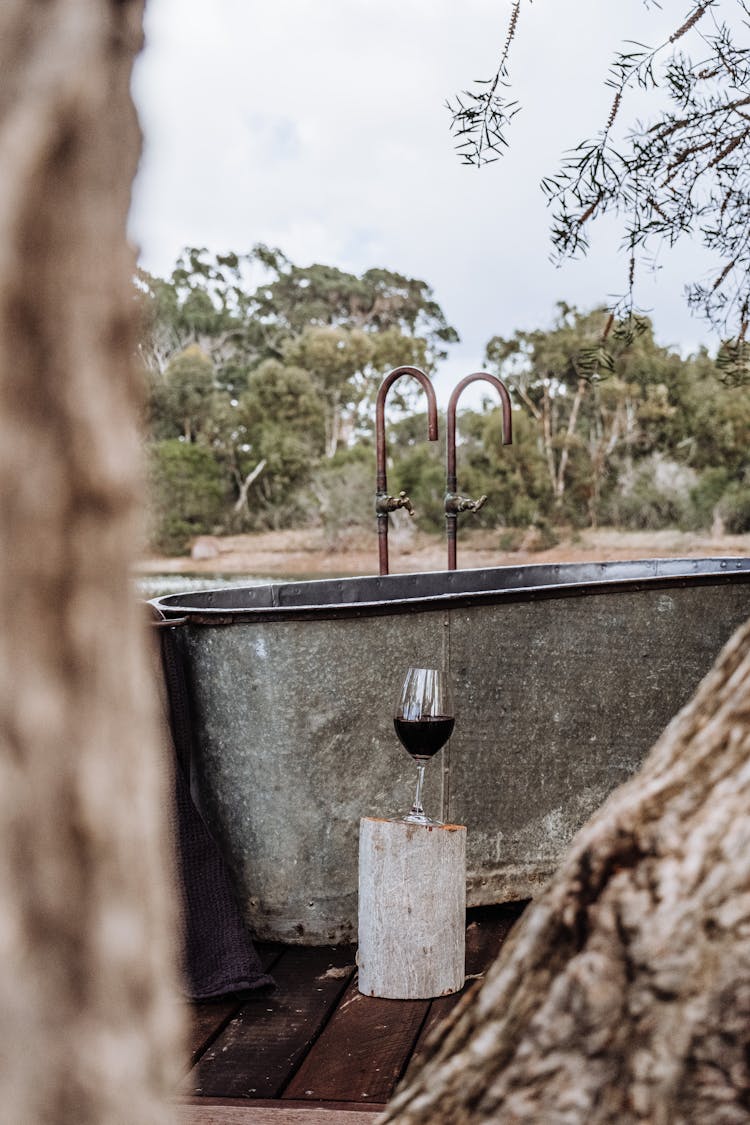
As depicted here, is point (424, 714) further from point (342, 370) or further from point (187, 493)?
point (342, 370)

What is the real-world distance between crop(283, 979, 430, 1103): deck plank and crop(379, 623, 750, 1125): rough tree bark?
1.01 m

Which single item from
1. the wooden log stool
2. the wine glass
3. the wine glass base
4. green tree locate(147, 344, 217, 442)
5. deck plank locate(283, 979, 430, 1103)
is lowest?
deck plank locate(283, 979, 430, 1103)

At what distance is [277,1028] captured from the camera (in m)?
1.85

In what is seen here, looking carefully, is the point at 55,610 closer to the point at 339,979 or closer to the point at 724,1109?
the point at 724,1109

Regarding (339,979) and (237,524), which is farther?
(237,524)

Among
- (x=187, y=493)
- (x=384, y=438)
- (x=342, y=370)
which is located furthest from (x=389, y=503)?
(x=342, y=370)

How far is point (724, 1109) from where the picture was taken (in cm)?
57

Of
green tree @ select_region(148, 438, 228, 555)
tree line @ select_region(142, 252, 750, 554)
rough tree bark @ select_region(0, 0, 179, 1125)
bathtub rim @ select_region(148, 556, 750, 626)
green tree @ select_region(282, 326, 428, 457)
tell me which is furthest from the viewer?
green tree @ select_region(282, 326, 428, 457)

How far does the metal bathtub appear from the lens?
2262 millimetres

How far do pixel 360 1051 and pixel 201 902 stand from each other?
0.49 metres

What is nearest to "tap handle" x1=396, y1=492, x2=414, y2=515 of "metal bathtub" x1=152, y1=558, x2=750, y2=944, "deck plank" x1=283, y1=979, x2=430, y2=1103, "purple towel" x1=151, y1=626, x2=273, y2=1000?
"metal bathtub" x1=152, y1=558, x2=750, y2=944

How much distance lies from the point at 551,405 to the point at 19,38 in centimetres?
1331

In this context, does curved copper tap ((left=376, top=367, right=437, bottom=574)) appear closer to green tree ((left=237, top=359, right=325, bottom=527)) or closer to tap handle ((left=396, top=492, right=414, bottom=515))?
tap handle ((left=396, top=492, right=414, bottom=515))

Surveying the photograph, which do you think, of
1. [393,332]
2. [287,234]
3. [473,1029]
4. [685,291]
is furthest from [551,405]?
[473,1029]
